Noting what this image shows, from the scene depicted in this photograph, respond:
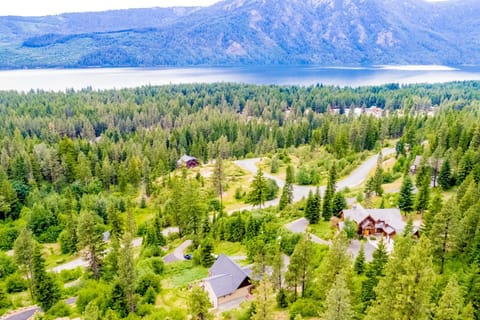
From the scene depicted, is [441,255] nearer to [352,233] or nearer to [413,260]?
[352,233]

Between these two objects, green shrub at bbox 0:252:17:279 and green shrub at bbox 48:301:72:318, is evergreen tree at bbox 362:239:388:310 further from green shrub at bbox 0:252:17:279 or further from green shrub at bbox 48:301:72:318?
green shrub at bbox 0:252:17:279

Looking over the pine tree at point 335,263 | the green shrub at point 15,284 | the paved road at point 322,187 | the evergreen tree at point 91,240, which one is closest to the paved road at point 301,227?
the paved road at point 322,187

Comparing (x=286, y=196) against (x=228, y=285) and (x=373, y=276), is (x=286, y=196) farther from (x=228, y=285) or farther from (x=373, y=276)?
(x=373, y=276)

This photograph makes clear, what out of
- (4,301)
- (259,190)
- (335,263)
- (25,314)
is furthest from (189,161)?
(335,263)

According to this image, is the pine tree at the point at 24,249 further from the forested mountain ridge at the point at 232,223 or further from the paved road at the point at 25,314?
the paved road at the point at 25,314

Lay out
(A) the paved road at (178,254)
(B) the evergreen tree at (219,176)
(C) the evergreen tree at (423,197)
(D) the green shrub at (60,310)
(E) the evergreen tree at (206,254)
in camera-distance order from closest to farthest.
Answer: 1. (D) the green shrub at (60,310)
2. (E) the evergreen tree at (206,254)
3. (A) the paved road at (178,254)
4. (C) the evergreen tree at (423,197)
5. (B) the evergreen tree at (219,176)

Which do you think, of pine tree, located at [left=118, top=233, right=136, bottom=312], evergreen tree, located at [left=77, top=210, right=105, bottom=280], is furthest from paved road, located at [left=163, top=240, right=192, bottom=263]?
pine tree, located at [left=118, top=233, right=136, bottom=312]

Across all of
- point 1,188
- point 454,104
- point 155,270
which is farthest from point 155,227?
point 454,104
